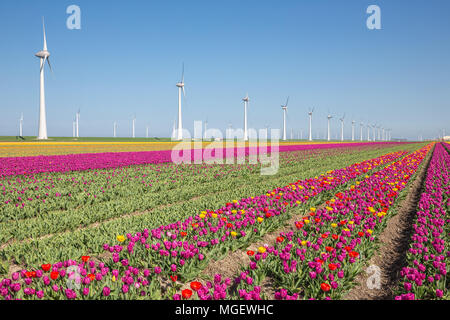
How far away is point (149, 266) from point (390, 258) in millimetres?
4624

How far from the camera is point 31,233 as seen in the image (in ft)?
22.2

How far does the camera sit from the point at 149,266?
4.76 meters

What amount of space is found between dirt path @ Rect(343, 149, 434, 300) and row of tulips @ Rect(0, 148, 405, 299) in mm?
2079

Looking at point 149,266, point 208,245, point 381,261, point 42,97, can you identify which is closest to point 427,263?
point 381,261

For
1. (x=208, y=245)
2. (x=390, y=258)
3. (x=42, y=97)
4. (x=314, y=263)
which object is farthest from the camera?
(x=42, y=97)

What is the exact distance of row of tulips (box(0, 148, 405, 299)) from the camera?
3.68 metres

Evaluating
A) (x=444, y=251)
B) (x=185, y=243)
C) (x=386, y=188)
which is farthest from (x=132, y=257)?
(x=386, y=188)

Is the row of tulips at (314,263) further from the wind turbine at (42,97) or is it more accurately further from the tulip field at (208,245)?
the wind turbine at (42,97)

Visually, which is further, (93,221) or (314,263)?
(93,221)

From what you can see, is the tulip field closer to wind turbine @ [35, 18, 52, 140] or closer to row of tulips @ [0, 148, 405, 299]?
row of tulips @ [0, 148, 405, 299]

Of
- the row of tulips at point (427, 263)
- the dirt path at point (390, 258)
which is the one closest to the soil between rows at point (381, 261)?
the dirt path at point (390, 258)

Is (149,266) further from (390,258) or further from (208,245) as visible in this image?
(390,258)

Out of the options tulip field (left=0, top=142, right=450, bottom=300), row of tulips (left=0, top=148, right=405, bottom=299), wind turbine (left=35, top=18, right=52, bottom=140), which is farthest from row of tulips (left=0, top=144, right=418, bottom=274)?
wind turbine (left=35, top=18, right=52, bottom=140)

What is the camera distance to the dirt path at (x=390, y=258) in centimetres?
440
